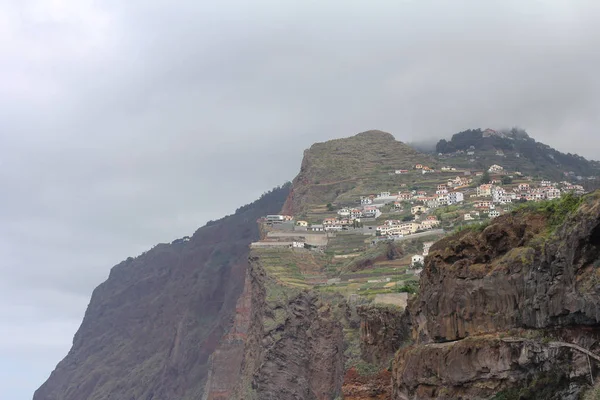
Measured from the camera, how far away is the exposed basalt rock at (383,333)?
4856 centimetres

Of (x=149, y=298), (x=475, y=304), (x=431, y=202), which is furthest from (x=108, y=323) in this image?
(x=475, y=304)

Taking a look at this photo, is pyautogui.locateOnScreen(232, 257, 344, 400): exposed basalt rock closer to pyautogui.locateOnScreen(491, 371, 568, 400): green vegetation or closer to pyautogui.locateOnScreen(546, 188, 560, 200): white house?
pyautogui.locateOnScreen(546, 188, 560, 200): white house

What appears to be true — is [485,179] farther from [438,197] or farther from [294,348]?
[294,348]

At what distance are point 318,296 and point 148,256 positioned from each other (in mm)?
122869

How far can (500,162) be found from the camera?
15012 centimetres

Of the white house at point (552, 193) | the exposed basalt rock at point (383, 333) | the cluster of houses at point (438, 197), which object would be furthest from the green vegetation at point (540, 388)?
the cluster of houses at point (438, 197)

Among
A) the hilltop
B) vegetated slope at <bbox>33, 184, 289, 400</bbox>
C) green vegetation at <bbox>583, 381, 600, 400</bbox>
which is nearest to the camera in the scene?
green vegetation at <bbox>583, 381, 600, 400</bbox>

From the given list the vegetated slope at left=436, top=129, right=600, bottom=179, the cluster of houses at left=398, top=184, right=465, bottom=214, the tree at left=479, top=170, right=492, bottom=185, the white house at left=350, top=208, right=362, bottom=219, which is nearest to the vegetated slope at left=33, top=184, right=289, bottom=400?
the white house at left=350, top=208, right=362, bottom=219

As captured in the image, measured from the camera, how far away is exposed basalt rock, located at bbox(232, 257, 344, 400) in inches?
2990

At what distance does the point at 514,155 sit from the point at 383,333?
363 feet

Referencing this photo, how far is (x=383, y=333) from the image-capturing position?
51031mm

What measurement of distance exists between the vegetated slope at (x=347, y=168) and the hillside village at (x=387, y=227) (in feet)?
8.28

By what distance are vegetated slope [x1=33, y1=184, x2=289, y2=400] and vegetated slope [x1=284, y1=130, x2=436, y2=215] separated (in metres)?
22.0

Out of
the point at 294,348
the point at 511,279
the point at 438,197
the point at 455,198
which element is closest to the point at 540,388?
the point at 511,279
